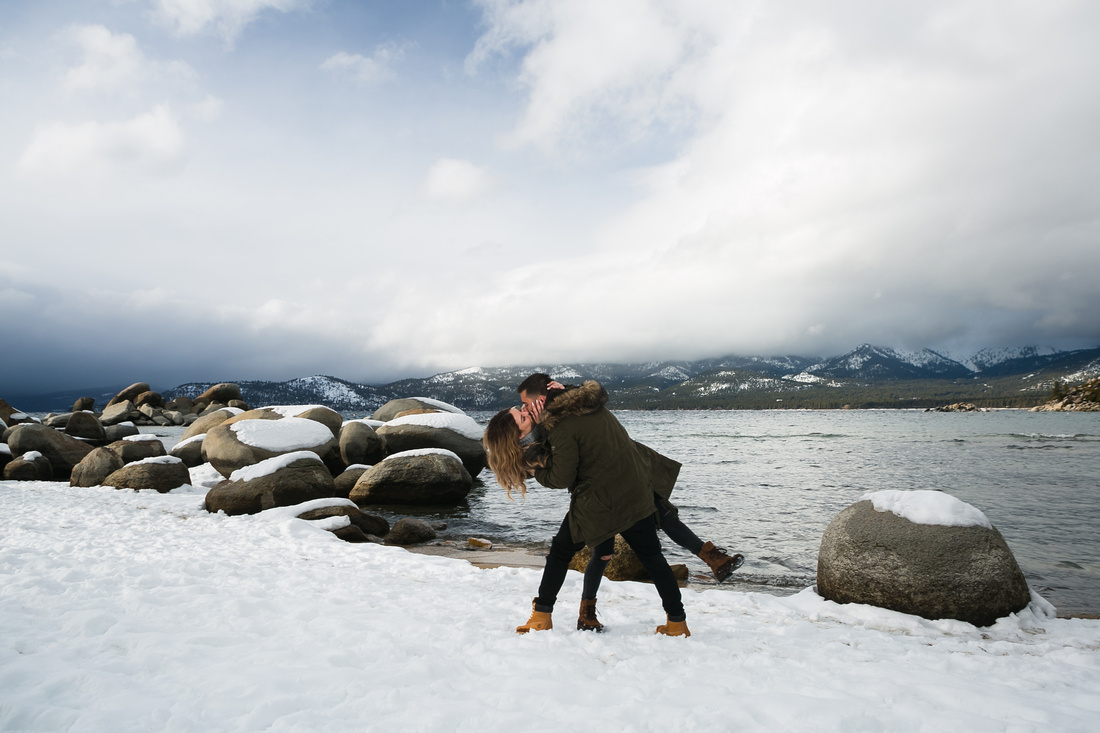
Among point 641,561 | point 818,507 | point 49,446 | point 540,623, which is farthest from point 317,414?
point 641,561

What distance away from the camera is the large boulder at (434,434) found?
1839 cm

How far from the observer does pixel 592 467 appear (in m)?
4.04

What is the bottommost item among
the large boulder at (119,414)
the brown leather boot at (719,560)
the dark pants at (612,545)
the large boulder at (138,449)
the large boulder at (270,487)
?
the large boulder at (119,414)

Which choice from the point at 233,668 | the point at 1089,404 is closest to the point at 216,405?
the point at 233,668

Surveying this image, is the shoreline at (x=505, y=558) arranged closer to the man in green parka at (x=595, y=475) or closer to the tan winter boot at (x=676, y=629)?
the tan winter boot at (x=676, y=629)

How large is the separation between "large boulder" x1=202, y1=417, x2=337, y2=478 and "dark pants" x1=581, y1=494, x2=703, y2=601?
42.7ft

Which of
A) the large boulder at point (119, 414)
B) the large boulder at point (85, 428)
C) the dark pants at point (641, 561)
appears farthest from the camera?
the large boulder at point (119, 414)

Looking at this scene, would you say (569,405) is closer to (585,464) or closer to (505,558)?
(585,464)

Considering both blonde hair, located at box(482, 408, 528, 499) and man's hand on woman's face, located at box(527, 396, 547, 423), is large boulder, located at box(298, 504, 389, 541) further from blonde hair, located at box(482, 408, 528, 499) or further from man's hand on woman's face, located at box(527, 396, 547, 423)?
man's hand on woman's face, located at box(527, 396, 547, 423)

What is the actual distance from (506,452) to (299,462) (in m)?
8.60

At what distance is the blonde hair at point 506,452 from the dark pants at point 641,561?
A: 1.70 feet

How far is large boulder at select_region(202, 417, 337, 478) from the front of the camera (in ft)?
48.9

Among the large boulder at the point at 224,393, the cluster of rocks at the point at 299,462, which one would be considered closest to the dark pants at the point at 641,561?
the cluster of rocks at the point at 299,462

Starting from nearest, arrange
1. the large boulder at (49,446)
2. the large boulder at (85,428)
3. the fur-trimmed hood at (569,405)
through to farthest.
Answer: the fur-trimmed hood at (569,405) → the large boulder at (49,446) → the large boulder at (85,428)
